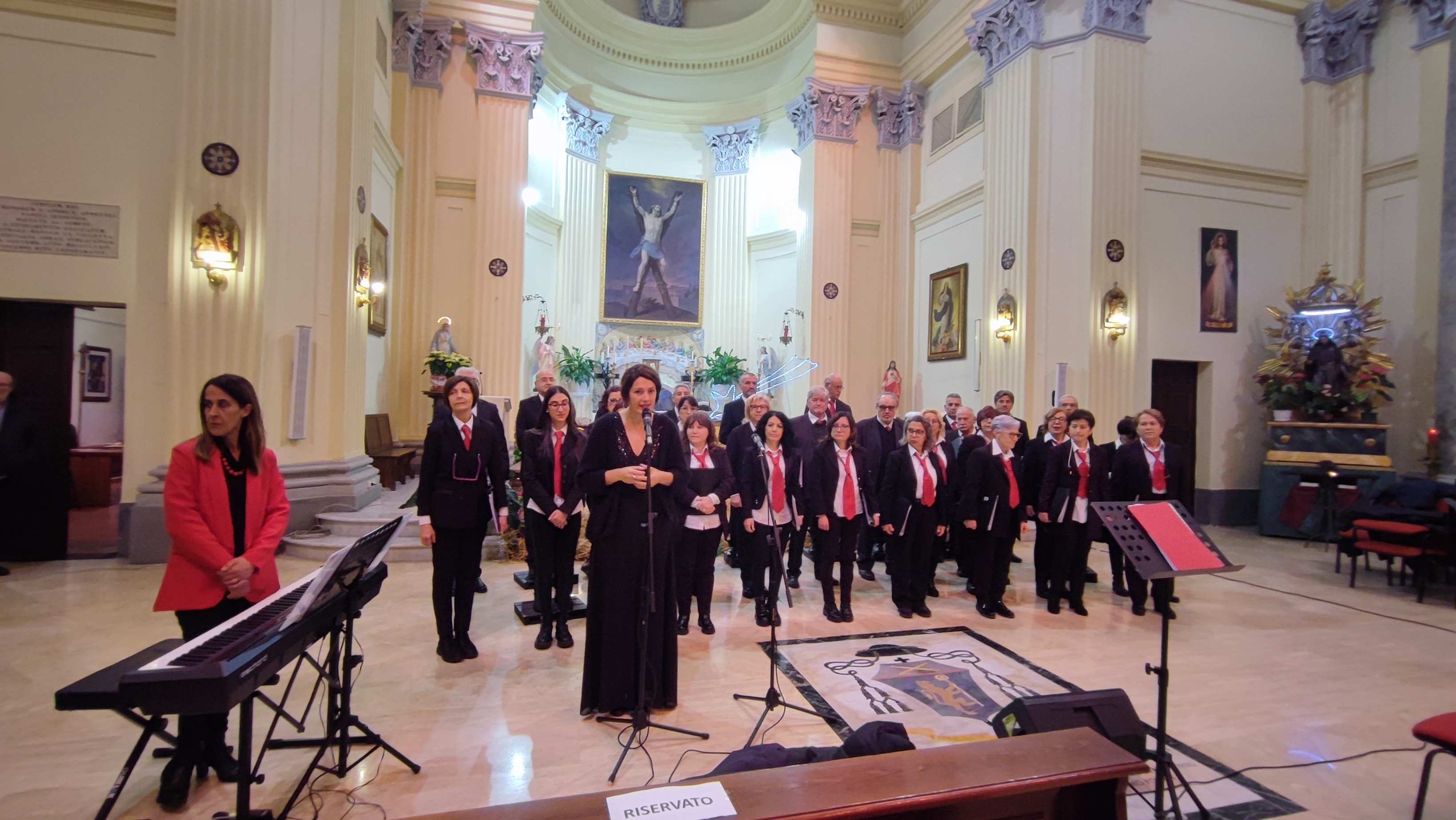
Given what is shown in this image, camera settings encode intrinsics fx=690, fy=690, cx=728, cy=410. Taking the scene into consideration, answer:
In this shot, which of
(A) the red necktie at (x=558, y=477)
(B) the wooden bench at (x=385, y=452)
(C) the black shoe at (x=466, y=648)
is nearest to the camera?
(C) the black shoe at (x=466, y=648)

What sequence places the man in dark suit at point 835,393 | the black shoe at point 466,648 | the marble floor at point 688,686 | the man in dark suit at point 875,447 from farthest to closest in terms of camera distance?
the man in dark suit at point 835,393 < the man in dark suit at point 875,447 < the black shoe at point 466,648 < the marble floor at point 688,686

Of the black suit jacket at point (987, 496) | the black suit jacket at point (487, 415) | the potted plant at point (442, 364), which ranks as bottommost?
the black suit jacket at point (987, 496)

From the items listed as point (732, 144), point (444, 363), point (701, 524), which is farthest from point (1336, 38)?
point (444, 363)

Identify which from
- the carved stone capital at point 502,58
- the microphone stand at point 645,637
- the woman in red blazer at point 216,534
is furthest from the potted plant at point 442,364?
the microphone stand at point 645,637

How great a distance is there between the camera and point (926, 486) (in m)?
5.47

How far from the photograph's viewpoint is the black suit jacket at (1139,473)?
580 centimetres

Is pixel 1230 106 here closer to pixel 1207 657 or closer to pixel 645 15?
pixel 1207 657

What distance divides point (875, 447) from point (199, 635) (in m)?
5.20

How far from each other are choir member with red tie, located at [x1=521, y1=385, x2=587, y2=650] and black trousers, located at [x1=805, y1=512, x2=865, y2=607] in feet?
6.34

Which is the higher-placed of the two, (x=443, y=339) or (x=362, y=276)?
(x=362, y=276)

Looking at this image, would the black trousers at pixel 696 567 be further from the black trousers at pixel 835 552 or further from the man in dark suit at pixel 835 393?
the man in dark suit at pixel 835 393

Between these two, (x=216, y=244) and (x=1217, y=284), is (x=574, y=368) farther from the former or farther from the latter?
(x=1217, y=284)

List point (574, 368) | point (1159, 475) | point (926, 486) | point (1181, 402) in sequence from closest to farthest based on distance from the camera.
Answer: point (926, 486)
point (1159, 475)
point (1181, 402)
point (574, 368)

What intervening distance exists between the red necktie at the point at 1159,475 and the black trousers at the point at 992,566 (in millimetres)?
1349
